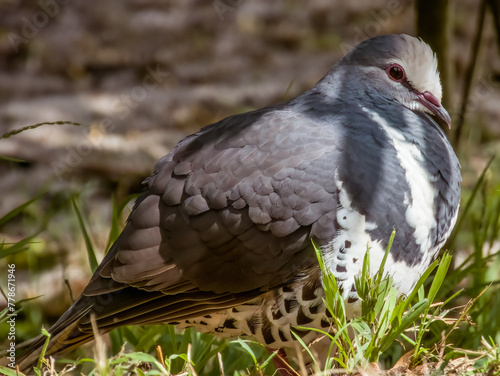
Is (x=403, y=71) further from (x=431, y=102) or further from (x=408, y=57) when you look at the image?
(x=431, y=102)

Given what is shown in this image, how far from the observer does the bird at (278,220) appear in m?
2.54

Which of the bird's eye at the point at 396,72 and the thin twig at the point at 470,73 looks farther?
the thin twig at the point at 470,73

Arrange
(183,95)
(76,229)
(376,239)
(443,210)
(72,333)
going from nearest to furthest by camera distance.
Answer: (376,239)
(443,210)
(72,333)
(76,229)
(183,95)

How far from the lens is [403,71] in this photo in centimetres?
299

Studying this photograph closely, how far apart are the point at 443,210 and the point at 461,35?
452cm

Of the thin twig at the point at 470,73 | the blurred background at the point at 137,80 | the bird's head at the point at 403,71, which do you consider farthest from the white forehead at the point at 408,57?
the blurred background at the point at 137,80

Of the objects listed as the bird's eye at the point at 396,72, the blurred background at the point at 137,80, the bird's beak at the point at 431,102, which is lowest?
the blurred background at the point at 137,80

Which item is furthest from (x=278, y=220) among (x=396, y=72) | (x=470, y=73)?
(x=470, y=73)

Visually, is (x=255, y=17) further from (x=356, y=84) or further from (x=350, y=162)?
(x=350, y=162)

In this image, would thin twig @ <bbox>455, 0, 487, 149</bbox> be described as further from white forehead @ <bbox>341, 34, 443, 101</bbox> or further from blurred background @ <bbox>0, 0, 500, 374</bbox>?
blurred background @ <bbox>0, 0, 500, 374</bbox>

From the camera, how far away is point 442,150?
2812mm

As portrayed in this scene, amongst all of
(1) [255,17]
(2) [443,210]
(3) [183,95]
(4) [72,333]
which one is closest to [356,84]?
(2) [443,210]

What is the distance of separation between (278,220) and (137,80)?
160 inches

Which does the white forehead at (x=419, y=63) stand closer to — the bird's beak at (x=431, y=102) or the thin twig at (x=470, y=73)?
the bird's beak at (x=431, y=102)
